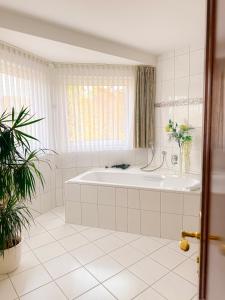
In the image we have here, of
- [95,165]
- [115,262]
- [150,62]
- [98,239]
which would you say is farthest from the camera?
[95,165]

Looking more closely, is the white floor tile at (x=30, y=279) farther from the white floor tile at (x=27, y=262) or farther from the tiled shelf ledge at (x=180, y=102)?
the tiled shelf ledge at (x=180, y=102)

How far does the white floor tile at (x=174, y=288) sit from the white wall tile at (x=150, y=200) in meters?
0.82

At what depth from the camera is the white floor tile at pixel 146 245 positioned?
2.38 meters

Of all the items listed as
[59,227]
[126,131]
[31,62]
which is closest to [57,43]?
[31,62]

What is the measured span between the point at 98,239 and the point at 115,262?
0.49 meters

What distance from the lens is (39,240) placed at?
2.61 metres

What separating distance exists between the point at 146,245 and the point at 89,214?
0.86 meters

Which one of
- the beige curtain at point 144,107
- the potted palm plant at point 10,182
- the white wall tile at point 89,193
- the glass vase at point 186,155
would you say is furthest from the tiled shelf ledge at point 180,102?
the potted palm plant at point 10,182

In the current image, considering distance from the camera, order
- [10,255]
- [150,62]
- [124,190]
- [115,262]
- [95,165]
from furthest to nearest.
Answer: [95,165] → [150,62] → [124,190] → [115,262] → [10,255]

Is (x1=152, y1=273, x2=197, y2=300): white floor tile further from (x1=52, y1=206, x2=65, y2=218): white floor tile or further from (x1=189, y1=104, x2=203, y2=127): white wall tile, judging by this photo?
(x1=189, y1=104, x2=203, y2=127): white wall tile

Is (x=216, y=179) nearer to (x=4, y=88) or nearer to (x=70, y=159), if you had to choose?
(x=4, y=88)

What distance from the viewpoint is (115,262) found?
2.17m

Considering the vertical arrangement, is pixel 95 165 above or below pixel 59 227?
above

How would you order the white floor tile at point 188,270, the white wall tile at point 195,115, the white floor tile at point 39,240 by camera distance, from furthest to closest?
the white wall tile at point 195,115 → the white floor tile at point 39,240 → the white floor tile at point 188,270
